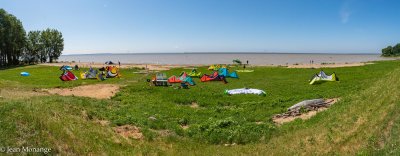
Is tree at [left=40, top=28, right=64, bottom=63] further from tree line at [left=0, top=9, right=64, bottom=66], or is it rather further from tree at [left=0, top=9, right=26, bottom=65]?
tree at [left=0, top=9, right=26, bottom=65]

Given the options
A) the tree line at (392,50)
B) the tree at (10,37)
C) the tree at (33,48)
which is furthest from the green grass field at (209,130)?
the tree line at (392,50)

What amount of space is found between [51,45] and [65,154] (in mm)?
113965

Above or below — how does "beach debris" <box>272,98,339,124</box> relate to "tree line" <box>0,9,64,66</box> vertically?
below

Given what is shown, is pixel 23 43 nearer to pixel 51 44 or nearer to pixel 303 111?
pixel 51 44

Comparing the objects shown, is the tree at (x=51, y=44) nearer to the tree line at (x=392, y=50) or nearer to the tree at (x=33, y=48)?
the tree at (x=33, y=48)

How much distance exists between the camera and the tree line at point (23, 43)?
7575 cm

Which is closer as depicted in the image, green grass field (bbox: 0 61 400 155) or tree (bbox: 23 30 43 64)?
green grass field (bbox: 0 61 400 155)

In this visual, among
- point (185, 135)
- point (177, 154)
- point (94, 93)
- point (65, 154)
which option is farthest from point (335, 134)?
point (94, 93)

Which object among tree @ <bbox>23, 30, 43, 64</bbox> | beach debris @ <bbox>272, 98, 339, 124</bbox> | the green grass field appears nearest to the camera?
the green grass field

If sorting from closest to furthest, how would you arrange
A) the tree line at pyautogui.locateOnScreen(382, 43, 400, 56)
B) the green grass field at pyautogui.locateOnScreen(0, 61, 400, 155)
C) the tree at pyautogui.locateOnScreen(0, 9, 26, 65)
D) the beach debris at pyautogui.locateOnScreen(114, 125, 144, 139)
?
the green grass field at pyautogui.locateOnScreen(0, 61, 400, 155) < the beach debris at pyautogui.locateOnScreen(114, 125, 144, 139) < the tree at pyautogui.locateOnScreen(0, 9, 26, 65) < the tree line at pyautogui.locateOnScreen(382, 43, 400, 56)

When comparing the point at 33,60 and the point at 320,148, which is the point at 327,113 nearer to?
the point at 320,148

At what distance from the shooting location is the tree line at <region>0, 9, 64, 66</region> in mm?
75750

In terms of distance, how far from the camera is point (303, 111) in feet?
57.0

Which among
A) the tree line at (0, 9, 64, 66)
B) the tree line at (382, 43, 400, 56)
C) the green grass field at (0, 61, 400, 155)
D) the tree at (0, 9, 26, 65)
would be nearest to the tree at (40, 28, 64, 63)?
the tree line at (0, 9, 64, 66)
